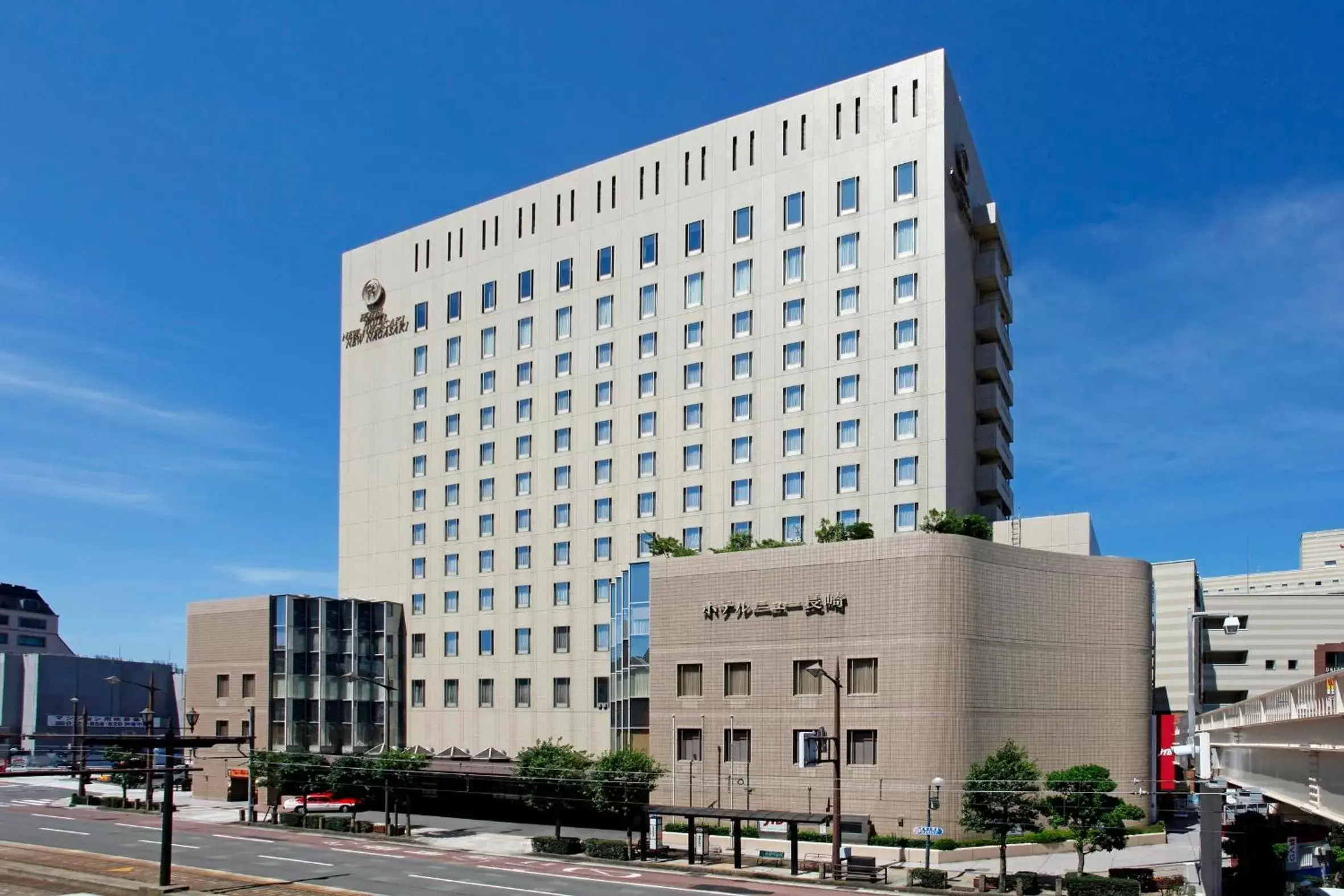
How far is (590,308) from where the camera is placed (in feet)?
311

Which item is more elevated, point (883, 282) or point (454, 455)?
point (883, 282)

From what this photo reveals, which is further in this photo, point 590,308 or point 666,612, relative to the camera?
point 590,308

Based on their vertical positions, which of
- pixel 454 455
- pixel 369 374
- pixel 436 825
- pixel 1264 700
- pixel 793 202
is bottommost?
pixel 436 825

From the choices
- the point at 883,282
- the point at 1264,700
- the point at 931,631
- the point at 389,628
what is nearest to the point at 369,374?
the point at 389,628

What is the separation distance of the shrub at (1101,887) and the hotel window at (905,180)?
4572 cm

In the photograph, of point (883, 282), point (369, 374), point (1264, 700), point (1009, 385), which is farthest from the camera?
point (369, 374)

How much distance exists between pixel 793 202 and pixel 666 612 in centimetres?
3132

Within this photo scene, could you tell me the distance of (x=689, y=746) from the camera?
70.4 metres

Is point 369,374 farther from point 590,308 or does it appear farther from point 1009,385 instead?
point 1009,385

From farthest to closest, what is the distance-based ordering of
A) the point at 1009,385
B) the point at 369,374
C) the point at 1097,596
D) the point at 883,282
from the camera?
the point at 369,374, the point at 1009,385, the point at 883,282, the point at 1097,596

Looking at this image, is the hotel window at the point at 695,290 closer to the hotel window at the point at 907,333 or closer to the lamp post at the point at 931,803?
the hotel window at the point at 907,333

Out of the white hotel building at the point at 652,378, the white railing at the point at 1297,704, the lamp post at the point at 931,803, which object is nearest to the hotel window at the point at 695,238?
the white hotel building at the point at 652,378

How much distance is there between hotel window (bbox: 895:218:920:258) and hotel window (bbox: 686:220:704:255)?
51.4 ft

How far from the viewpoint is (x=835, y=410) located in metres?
81.8
